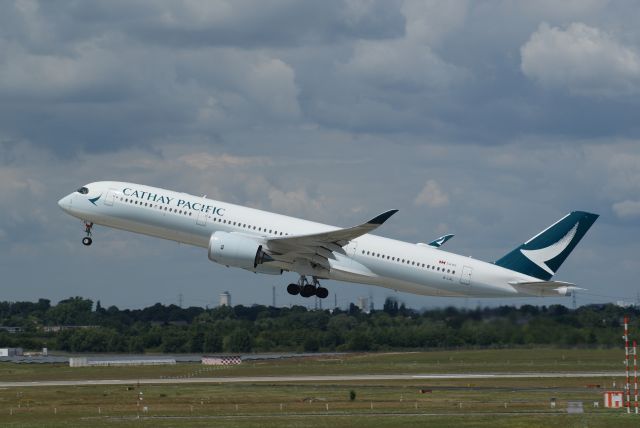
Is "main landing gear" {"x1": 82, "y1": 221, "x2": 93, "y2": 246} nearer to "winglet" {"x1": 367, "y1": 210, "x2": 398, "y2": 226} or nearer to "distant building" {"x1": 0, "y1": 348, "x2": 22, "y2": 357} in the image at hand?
"winglet" {"x1": 367, "y1": 210, "x2": 398, "y2": 226}

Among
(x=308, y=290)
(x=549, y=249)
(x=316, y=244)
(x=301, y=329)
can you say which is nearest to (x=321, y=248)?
(x=316, y=244)

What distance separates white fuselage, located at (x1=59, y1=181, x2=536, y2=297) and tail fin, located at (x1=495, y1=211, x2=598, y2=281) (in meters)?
0.85

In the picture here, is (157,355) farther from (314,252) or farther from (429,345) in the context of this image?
(314,252)

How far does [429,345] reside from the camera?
267 feet

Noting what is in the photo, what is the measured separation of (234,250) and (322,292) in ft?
21.9

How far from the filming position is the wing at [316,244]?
184 feet

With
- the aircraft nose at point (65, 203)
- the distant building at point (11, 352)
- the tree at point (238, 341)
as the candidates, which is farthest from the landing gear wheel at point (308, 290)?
the distant building at point (11, 352)

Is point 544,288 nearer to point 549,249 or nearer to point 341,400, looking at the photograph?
point 549,249

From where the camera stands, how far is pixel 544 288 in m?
58.0

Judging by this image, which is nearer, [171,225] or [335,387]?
[171,225]

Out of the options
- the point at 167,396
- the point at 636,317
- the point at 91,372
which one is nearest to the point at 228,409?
the point at 167,396

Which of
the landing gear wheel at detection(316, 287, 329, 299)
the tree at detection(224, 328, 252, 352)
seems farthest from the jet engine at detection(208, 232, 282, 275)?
the tree at detection(224, 328, 252, 352)

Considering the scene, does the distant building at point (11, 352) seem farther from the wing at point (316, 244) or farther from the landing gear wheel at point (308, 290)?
the wing at point (316, 244)

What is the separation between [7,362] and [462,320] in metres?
52.6
